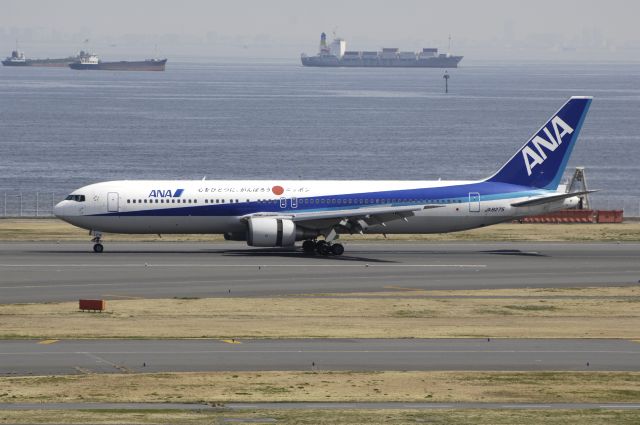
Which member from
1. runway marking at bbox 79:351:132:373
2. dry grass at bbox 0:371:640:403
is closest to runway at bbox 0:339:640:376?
runway marking at bbox 79:351:132:373

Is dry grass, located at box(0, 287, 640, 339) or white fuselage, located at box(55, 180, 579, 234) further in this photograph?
white fuselage, located at box(55, 180, 579, 234)

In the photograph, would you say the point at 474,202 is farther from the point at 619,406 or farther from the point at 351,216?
the point at 619,406

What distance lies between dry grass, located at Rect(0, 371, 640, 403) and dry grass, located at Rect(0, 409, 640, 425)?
1.44m

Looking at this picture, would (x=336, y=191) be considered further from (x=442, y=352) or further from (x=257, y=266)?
(x=442, y=352)

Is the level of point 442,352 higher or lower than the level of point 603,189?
lower

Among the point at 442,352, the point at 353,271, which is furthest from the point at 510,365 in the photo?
the point at 353,271

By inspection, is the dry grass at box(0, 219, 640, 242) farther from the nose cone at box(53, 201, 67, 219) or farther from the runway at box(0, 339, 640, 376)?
the runway at box(0, 339, 640, 376)

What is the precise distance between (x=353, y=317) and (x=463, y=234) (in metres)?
36.6

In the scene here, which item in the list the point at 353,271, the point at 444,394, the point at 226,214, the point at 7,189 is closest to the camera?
the point at 444,394

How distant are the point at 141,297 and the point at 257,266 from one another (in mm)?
12050

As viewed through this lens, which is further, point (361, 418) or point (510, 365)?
point (510, 365)

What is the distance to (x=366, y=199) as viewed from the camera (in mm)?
68500

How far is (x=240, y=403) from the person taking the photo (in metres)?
30.1

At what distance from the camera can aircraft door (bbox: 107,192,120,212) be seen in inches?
2611
